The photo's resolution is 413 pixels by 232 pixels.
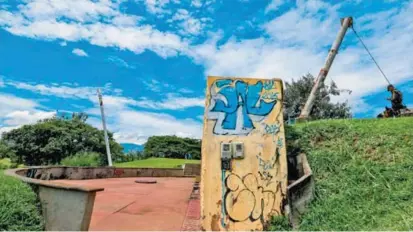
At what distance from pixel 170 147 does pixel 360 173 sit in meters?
39.7

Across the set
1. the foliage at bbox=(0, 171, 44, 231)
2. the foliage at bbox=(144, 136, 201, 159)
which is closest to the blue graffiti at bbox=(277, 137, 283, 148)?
the foliage at bbox=(0, 171, 44, 231)

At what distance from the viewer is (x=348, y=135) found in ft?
24.4

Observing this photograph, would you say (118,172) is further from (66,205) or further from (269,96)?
(66,205)

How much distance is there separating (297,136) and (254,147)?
7.87ft

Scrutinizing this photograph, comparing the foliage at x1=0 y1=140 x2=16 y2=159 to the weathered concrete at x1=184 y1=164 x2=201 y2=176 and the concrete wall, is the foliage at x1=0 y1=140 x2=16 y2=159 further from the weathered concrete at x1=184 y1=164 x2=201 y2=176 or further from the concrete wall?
the weathered concrete at x1=184 y1=164 x2=201 y2=176

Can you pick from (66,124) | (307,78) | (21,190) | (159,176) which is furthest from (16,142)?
(21,190)

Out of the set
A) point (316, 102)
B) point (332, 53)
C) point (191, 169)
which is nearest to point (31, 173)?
point (191, 169)

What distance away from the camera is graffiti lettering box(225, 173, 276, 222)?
5503mm

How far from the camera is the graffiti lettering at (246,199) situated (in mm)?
5503

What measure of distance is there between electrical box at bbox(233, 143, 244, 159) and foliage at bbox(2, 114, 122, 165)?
28.6m

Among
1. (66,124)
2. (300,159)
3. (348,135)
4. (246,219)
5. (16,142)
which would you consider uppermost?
(66,124)

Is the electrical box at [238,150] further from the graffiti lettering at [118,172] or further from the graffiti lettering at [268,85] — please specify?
the graffiti lettering at [118,172]

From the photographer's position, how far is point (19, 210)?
450cm

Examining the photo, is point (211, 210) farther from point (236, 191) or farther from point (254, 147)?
point (254, 147)
